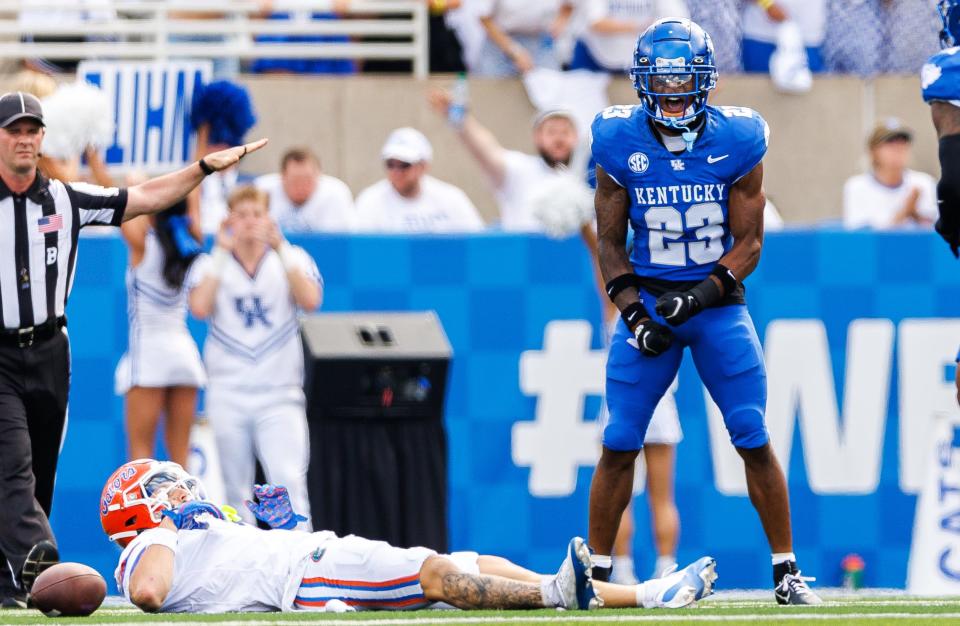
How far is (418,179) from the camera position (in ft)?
35.3

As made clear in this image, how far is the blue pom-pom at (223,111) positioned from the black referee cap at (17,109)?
2472 mm

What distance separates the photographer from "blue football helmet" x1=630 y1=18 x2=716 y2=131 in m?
6.93

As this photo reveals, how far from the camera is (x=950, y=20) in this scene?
6855 millimetres

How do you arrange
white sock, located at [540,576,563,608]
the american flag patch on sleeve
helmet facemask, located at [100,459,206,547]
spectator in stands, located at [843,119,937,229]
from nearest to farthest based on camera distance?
white sock, located at [540,576,563,608] < helmet facemask, located at [100,459,206,547] < the american flag patch on sleeve < spectator in stands, located at [843,119,937,229]

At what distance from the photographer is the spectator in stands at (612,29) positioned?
11.7m

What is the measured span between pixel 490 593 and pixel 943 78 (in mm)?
2281

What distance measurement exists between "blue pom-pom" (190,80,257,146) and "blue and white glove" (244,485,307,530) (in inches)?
131

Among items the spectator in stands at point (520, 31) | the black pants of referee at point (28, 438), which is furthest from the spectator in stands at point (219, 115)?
the black pants of referee at point (28, 438)

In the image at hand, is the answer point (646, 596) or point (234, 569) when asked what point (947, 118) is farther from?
point (234, 569)

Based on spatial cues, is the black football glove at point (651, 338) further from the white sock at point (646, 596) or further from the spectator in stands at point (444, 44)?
the spectator in stands at point (444, 44)

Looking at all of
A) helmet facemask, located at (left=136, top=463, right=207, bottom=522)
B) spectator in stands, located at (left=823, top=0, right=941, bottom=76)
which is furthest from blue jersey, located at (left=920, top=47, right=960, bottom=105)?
spectator in stands, located at (left=823, top=0, right=941, bottom=76)

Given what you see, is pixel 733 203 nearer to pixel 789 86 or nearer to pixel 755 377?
pixel 755 377

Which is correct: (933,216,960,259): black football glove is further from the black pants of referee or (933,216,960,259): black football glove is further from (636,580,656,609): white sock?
the black pants of referee

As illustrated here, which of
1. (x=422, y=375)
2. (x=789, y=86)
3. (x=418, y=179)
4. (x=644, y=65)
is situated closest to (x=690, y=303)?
(x=644, y=65)
